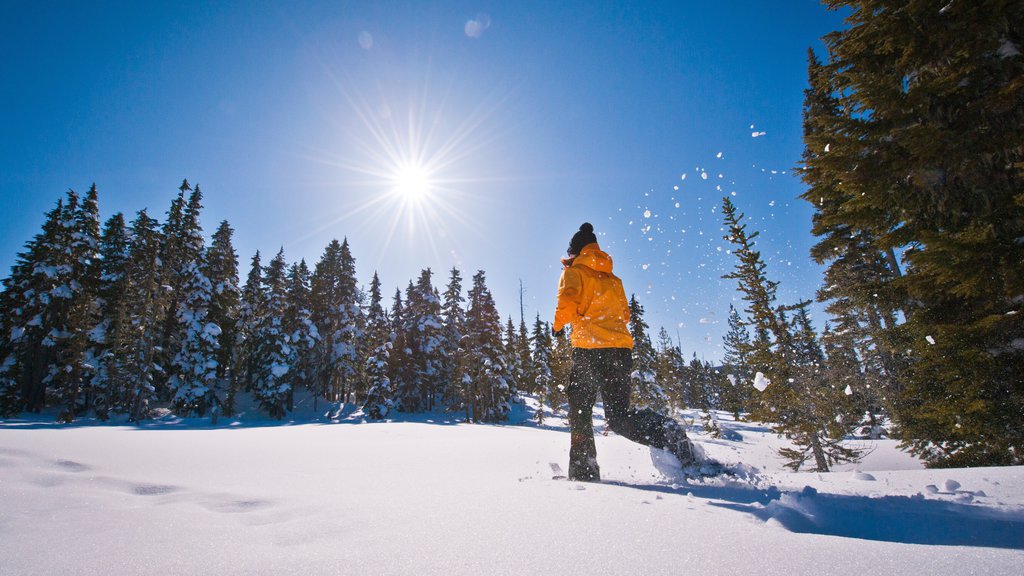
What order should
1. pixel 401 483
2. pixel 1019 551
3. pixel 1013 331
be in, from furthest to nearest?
pixel 1013 331 → pixel 401 483 → pixel 1019 551

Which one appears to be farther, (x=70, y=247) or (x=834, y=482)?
(x=70, y=247)

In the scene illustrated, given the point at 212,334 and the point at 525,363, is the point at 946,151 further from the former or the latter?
the point at 525,363

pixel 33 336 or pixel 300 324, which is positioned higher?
pixel 300 324

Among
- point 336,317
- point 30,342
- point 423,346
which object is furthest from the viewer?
point 423,346

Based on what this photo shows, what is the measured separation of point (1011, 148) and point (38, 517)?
706 centimetres

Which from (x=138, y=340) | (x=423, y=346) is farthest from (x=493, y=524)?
(x=423, y=346)

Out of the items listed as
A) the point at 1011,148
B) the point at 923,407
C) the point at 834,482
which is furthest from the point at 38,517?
the point at 923,407

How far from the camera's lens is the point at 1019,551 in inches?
60.9

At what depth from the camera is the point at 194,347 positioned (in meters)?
28.9

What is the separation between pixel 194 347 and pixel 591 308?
34.9 m

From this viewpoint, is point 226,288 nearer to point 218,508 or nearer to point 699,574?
point 218,508

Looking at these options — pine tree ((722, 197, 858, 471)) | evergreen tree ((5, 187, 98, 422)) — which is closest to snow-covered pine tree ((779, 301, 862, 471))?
pine tree ((722, 197, 858, 471))

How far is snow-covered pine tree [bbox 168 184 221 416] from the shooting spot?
93.6 feet

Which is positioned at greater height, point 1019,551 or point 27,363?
point 27,363
